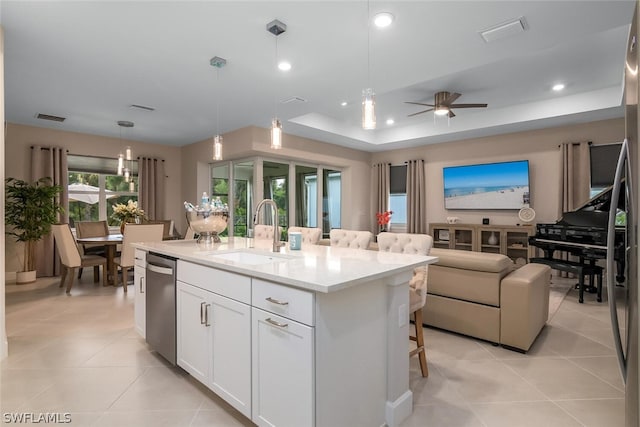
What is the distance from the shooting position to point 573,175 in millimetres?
5383

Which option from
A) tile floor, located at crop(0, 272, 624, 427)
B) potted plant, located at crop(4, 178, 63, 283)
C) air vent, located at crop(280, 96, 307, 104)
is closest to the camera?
tile floor, located at crop(0, 272, 624, 427)

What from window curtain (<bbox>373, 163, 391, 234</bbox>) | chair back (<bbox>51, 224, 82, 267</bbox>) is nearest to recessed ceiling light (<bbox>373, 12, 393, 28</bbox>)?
chair back (<bbox>51, 224, 82, 267</bbox>)

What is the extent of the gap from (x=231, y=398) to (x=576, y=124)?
6.55m

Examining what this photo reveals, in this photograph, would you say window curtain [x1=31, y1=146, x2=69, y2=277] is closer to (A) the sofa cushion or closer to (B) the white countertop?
(B) the white countertop

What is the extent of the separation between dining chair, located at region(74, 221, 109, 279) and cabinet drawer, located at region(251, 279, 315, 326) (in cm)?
490

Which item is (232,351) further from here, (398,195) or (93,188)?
(398,195)

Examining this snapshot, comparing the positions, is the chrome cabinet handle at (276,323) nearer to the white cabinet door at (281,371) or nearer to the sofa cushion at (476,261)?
the white cabinet door at (281,371)

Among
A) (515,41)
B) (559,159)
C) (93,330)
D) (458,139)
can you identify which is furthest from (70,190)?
(559,159)

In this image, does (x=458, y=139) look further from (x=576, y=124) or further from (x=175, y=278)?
(x=175, y=278)

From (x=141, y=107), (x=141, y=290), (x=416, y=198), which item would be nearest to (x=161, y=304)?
(x=141, y=290)

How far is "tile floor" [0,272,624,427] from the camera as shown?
1882mm

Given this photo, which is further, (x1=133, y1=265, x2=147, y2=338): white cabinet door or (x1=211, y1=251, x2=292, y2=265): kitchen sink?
(x1=133, y1=265, x2=147, y2=338): white cabinet door

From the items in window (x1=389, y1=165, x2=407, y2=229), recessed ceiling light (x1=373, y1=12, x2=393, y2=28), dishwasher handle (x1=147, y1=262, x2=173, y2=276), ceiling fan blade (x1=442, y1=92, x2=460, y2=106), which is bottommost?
dishwasher handle (x1=147, y1=262, x2=173, y2=276)

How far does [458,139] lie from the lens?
669 cm
